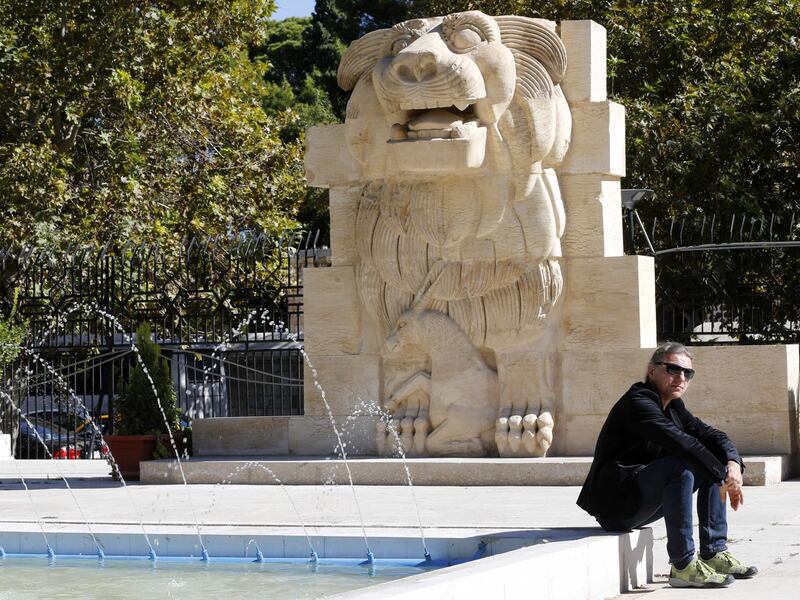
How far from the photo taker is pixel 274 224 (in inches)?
915

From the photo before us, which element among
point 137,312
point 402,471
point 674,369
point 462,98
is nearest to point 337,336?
point 402,471

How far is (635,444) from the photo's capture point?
6531mm

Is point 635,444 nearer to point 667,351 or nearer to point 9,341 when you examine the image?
point 667,351

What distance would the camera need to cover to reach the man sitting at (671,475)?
6.10 m

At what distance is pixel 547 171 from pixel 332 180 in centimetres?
192

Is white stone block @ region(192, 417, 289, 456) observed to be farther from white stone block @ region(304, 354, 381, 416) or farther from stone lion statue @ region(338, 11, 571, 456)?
stone lion statue @ region(338, 11, 571, 456)

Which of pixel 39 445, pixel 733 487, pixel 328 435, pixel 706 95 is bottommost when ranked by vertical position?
pixel 39 445

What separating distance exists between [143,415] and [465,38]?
4.61 meters

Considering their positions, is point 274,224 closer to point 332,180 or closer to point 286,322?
point 286,322

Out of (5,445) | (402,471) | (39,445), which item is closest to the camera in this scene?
(402,471)

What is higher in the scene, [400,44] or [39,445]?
[400,44]

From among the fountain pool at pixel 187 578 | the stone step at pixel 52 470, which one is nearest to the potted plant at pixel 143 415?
the stone step at pixel 52 470

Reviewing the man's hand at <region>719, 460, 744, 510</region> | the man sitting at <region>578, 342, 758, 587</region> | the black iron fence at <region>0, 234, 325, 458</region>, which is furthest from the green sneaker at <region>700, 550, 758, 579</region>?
the black iron fence at <region>0, 234, 325, 458</region>

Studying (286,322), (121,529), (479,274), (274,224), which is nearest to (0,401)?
(286,322)
